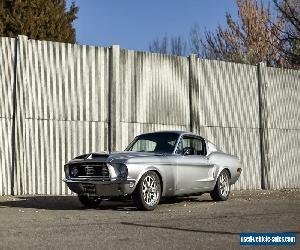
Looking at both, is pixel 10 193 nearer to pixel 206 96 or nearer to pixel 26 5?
pixel 206 96

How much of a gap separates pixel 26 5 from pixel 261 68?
8.21 metres

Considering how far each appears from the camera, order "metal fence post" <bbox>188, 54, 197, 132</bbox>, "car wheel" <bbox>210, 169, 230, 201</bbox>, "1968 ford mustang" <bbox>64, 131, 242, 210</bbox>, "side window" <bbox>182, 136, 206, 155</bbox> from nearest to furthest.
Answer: "1968 ford mustang" <bbox>64, 131, 242, 210</bbox> < "side window" <bbox>182, 136, 206, 155</bbox> < "car wheel" <bbox>210, 169, 230, 201</bbox> < "metal fence post" <bbox>188, 54, 197, 132</bbox>

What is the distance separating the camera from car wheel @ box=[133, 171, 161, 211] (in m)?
10.6

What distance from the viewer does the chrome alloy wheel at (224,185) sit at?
1304cm

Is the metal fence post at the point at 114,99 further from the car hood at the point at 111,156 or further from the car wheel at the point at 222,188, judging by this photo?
the car hood at the point at 111,156

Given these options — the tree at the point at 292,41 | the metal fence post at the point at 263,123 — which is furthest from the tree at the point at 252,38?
the metal fence post at the point at 263,123

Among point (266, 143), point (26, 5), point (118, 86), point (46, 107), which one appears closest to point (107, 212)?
point (46, 107)

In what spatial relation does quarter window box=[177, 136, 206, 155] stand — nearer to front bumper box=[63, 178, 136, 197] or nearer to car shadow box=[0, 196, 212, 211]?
car shadow box=[0, 196, 212, 211]

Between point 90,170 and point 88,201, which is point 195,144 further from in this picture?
point 90,170

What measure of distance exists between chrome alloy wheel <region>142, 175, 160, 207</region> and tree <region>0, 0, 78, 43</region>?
10.5 meters

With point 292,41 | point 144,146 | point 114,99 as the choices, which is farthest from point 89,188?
point 292,41

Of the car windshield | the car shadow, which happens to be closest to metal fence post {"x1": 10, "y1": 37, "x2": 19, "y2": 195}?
the car shadow

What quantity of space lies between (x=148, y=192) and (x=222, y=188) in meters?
2.85

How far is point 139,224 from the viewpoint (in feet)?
28.4
